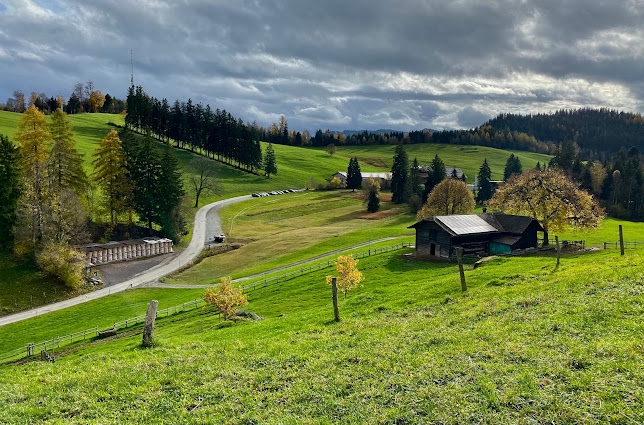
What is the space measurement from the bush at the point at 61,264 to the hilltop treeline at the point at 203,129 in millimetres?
85935

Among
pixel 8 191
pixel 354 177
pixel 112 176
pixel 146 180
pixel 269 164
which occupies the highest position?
pixel 269 164

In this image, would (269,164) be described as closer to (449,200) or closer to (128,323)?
(449,200)

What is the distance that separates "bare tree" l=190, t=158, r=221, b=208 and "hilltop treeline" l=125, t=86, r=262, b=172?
28.3 metres

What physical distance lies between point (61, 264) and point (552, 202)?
62970mm

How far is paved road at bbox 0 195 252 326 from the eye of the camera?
142 ft

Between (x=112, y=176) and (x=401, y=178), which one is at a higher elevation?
(x=401, y=178)

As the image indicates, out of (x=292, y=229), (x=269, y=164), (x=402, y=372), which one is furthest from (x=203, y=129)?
(x=402, y=372)

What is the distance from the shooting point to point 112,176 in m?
64.2

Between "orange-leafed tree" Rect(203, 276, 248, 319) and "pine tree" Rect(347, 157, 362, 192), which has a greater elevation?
"pine tree" Rect(347, 157, 362, 192)

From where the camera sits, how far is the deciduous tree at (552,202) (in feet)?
162

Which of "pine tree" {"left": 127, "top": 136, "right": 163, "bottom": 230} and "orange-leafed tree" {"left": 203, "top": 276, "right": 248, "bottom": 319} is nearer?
"orange-leafed tree" {"left": 203, "top": 276, "right": 248, "bottom": 319}

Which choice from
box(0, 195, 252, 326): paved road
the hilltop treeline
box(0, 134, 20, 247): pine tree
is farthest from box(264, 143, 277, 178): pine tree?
box(0, 134, 20, 247): pine tree

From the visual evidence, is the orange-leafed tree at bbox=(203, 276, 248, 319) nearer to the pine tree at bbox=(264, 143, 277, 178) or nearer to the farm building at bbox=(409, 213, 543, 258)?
the farm building at bbox=(409, 213, 543, 258)

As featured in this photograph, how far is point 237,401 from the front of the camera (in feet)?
40.0
